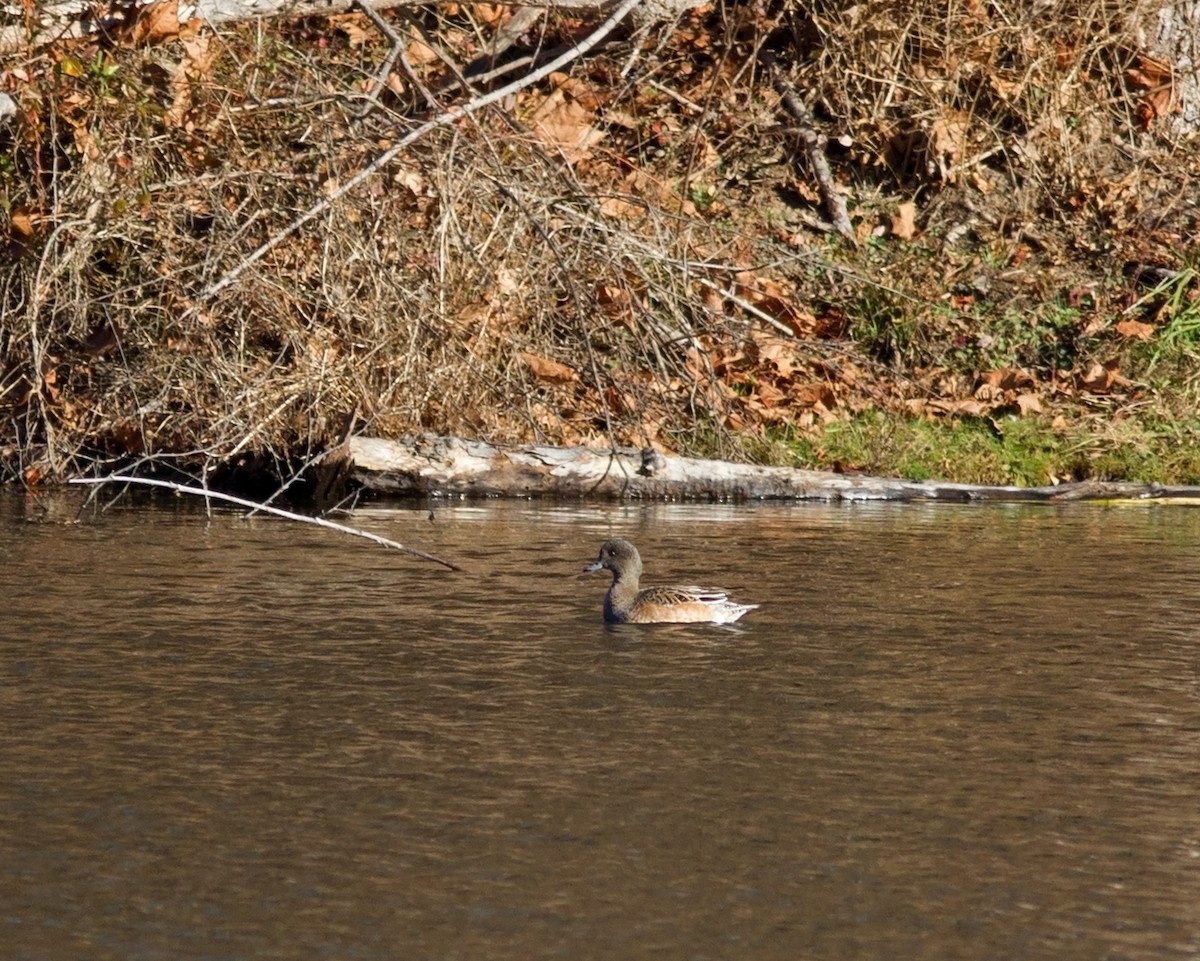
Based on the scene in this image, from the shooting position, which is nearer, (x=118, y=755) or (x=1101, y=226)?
(x=118, y=755)

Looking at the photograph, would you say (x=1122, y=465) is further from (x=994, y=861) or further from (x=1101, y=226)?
(x=994, y=861)

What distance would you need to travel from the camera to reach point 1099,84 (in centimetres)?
1959

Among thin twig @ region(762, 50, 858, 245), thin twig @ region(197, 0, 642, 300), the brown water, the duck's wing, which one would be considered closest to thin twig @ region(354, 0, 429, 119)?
thin twig @ region(197, 0, 642, 300)

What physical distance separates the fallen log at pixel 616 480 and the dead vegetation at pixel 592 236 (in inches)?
13.2

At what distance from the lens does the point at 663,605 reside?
9742 mm

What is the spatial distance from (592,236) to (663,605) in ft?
16.6

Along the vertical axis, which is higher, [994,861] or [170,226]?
[170,226]

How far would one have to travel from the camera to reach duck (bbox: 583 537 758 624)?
961cm

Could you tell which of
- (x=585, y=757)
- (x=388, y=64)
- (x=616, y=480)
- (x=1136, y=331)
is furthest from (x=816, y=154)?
(x=585, y=757)

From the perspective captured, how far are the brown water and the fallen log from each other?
2.33m

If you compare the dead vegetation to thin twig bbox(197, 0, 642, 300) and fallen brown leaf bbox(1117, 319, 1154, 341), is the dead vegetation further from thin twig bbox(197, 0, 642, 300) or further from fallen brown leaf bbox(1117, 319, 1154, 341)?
thin twig bbox(197, 0, 642, 300)

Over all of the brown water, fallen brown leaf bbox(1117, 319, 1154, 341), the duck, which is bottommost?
the brown water

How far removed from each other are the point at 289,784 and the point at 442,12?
12196 millimetres

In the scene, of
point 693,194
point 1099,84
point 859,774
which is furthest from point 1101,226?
point 859,774
